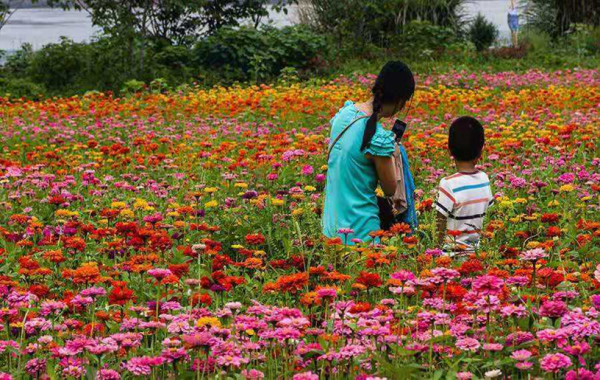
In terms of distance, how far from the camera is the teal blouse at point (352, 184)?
447cm

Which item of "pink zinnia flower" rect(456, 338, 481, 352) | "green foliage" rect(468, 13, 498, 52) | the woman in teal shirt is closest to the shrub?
"green foliage" rect(468, 13, 498, 52)

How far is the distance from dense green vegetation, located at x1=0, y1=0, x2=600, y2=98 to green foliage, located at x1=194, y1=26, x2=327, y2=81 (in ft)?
0.07

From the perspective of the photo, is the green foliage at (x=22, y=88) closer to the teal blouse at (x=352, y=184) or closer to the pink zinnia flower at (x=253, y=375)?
the teal blouse at (x=352, y=184)

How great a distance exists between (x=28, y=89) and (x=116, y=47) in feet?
5.41

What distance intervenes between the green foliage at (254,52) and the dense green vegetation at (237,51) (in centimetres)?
2

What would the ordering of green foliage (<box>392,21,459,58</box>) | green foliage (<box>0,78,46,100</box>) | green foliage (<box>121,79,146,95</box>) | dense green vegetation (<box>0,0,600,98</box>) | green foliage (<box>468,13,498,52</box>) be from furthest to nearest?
green foliage (<box>468,13,498,52</box>), green foliage (<box>392,21,459,58</box>), dense green vegetation (<box>0,0,600,98</box>), green foliage (<box>0,78,46,100</box>), green foliage (<box>121,79,146,95</box>)

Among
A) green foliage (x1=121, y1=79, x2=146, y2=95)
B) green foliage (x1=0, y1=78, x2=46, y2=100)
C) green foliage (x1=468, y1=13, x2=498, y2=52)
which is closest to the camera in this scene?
green foliage (x1=121, y1=79, x2=146, y2=95)

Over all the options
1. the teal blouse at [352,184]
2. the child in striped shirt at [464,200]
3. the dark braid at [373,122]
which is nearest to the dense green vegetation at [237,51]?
the teal blouse at [352,184]

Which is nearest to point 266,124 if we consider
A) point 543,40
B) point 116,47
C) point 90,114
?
point 90,114

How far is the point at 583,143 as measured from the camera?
671 centimetres

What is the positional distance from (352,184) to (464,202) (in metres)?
0.61

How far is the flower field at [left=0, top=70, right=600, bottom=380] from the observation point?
2400 mm

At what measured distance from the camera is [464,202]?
13.9 feet

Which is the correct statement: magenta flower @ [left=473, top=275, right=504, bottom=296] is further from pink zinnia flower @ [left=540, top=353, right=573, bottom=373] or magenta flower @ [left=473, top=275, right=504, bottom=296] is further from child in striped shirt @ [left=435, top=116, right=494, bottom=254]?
child in striped shirt @ [left=435, top=116, right=494, bottom=254]
